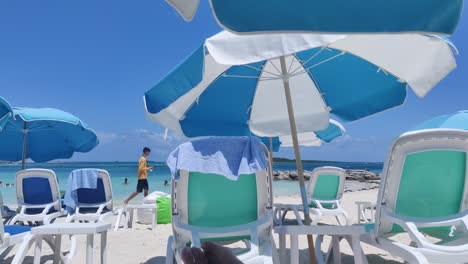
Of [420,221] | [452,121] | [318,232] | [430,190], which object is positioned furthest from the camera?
[452,121]

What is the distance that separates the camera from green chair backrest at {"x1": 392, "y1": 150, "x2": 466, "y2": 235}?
2.17 meters

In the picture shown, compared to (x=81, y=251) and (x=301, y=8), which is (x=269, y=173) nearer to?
(x=301, y=8)

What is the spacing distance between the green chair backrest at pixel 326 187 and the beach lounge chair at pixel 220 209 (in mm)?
3255

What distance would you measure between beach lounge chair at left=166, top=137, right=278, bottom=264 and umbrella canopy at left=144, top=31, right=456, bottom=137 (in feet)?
2.56

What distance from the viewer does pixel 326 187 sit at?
5.42 metres

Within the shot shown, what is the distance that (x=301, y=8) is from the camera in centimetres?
136

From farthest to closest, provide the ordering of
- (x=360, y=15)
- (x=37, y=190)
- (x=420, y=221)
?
(x=37, y=190), (x=420, y=221), (x=360, y=15)

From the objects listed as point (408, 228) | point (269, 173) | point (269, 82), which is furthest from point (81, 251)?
point (408, 228)

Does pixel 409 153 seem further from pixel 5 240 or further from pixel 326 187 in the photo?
A: pixel 326 187

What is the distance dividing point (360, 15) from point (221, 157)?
4.27 ft

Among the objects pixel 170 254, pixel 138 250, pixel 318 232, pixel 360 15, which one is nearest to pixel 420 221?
pixel 318 232

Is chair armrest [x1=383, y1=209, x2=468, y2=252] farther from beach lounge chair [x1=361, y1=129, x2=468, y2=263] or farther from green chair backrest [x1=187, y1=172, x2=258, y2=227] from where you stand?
green chair backrest [x1=187, y1=172, x2=258, y2=227]

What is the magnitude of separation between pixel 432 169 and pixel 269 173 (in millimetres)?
1106

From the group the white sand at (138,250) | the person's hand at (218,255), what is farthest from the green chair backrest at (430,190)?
the person's hand at (218,255)
